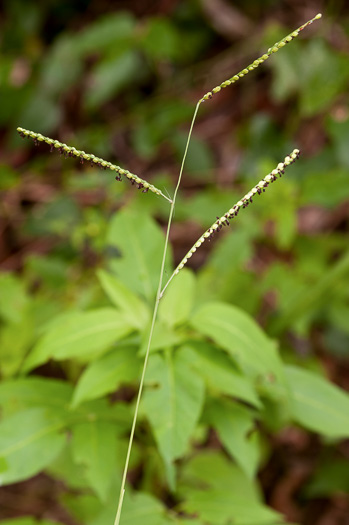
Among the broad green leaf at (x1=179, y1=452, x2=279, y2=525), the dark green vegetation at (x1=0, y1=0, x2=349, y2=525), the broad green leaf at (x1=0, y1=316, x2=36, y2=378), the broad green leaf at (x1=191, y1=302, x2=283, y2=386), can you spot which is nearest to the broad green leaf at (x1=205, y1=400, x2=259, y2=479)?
the dark green vegetation at (x1=0, y1=0, x2=349, y2=525)

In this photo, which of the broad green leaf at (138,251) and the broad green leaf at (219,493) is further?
the broad green leaf at (138,251)

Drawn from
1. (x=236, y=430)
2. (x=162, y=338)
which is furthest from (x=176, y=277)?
(x=236, y=430)

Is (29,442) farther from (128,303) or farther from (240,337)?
(240,337)

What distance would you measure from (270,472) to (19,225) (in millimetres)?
2116

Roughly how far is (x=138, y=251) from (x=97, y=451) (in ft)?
2.01

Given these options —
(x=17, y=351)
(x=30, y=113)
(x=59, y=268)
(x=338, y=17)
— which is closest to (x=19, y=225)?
(x=30, y=113)

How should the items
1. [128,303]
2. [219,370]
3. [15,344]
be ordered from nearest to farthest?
[219,370], [128,303], [15,344]

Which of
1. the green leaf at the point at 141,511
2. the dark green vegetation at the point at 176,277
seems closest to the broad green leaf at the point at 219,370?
the dark green vegetation at the point at 176,277

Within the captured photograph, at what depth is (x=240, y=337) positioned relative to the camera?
57.1 inches

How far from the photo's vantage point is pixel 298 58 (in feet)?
10.9

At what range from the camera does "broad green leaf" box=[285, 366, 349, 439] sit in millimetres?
1612

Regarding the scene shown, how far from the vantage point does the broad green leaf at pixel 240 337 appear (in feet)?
4.71

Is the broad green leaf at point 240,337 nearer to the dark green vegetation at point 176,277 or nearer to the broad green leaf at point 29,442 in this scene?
the dark green vegetation at point 176,277

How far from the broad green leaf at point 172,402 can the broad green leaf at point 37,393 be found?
0.35 metres
